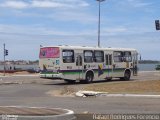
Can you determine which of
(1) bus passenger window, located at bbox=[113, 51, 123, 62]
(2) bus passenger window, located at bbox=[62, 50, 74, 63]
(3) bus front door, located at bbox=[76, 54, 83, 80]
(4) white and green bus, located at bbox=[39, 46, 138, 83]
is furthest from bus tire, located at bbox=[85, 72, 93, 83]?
(1) bus passenger window, located at bbox=[113, 51, 123, 62]

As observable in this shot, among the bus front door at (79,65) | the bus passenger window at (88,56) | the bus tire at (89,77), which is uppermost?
the bus passenger window at (88,56)

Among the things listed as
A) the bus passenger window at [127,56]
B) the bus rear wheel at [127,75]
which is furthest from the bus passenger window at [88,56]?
the bus rear wheel at [127,75]

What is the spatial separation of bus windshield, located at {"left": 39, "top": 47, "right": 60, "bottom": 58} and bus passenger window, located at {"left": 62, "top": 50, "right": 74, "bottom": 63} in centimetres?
54

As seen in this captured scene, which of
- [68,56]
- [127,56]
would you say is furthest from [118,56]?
[68,56]

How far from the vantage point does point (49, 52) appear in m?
34.8

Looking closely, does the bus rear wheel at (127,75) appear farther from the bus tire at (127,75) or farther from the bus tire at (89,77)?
the bus tire at (89,77)

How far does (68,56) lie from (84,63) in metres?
1.74

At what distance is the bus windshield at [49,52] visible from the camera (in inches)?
1348

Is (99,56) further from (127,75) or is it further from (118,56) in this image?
(127,75)

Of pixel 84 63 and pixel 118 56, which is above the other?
pixel 118 56

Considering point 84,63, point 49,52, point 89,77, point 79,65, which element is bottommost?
point 89,77

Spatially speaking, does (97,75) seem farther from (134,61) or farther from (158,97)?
(158,97)

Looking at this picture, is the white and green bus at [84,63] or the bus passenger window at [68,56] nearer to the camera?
the white and green bus at [84,63]

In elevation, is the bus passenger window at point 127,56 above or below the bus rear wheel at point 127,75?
above
